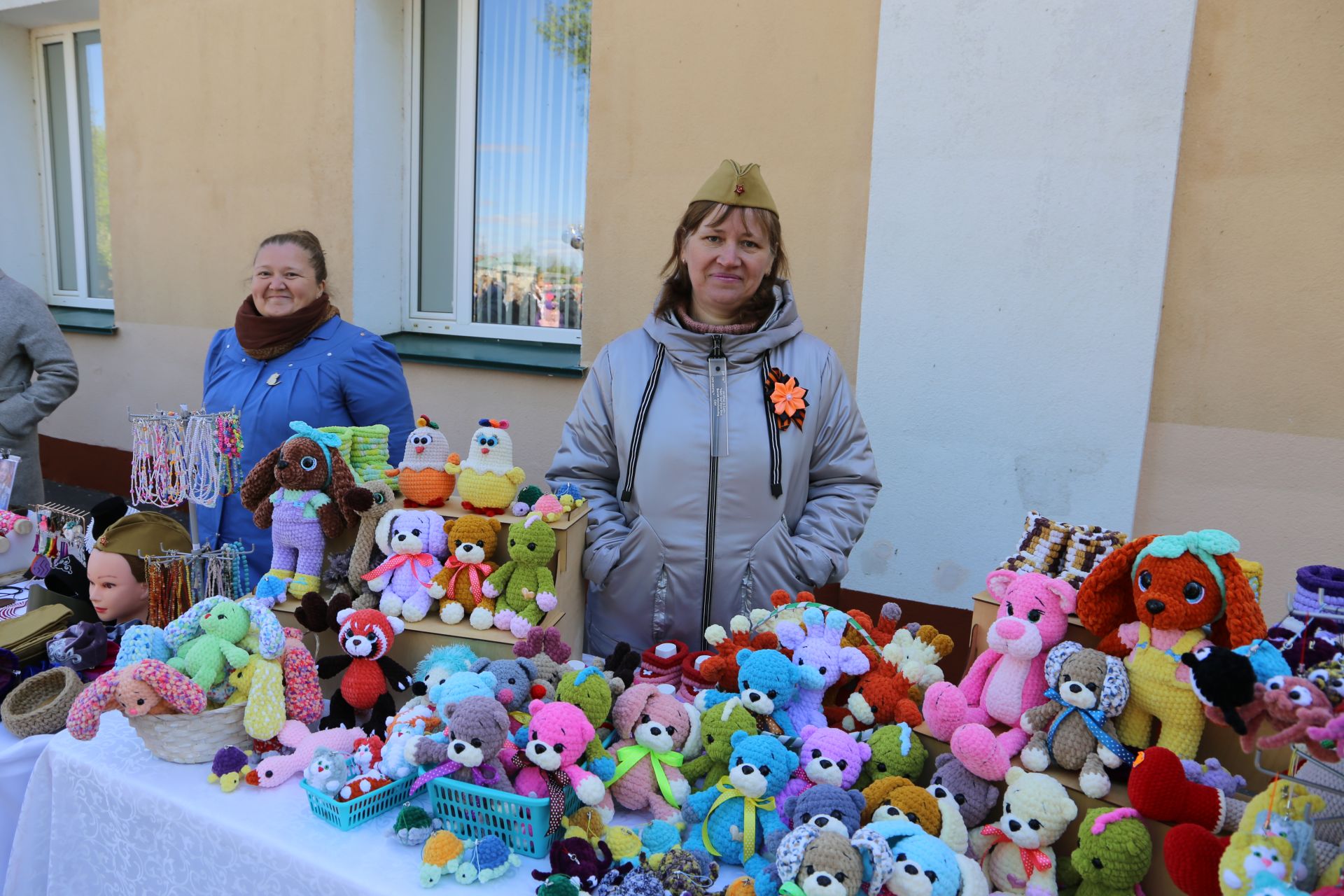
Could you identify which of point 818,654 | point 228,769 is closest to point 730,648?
point 818,654

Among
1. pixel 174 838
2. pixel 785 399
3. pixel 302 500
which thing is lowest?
pixel 174 838

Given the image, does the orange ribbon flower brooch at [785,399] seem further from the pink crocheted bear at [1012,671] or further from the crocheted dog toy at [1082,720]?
the crocheted dog toy at [1082,720]

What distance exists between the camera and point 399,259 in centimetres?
475

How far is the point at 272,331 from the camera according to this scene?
8.21ft

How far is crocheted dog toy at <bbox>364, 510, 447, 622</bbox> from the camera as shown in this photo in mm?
1654

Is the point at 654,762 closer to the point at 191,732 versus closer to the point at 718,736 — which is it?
the point at 718,736

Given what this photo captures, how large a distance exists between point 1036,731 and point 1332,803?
338 mm

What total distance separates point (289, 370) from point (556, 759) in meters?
1.75

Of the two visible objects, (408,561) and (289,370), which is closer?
(408,561)

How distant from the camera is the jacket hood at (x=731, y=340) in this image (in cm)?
199

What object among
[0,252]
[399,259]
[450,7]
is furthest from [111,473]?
[450,7]

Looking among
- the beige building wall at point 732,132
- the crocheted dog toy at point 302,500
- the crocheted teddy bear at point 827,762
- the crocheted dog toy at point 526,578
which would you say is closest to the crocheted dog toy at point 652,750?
the crocheted teddy bear at point 827,762

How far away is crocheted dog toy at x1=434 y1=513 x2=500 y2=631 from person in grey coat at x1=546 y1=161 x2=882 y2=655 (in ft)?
0.92

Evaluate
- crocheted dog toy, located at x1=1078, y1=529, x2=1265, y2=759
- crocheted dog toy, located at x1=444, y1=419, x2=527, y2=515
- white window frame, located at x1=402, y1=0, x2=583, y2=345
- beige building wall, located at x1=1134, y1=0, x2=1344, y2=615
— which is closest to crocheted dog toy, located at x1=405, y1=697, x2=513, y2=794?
crocheted dog toy, located at x1=444, y1=419, x2=527, y2=515
